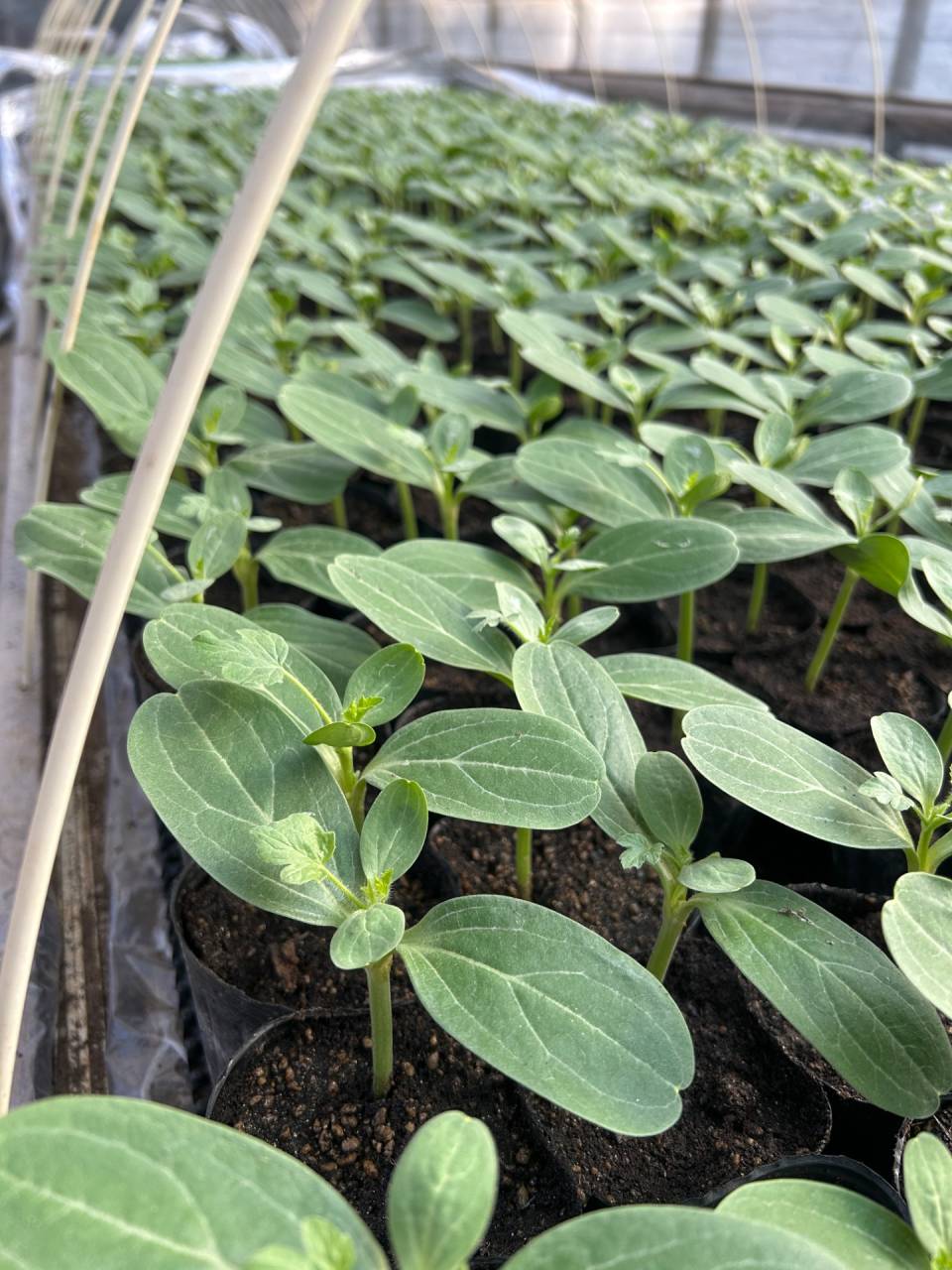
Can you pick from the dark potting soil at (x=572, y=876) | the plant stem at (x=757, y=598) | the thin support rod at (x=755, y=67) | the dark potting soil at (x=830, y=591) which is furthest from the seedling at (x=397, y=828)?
the thin support rod at (x=755, y=67)

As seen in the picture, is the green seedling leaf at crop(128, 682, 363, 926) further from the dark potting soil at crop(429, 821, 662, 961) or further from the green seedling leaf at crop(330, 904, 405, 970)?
the dark potting soil at crop(429, 821, 662, 961)

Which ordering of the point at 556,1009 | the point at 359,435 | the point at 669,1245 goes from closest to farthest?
the point at 669,1245 < the point at 556,1009 < the point at 359,435

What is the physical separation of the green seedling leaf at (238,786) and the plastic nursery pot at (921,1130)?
343 mm

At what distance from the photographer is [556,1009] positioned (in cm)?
48

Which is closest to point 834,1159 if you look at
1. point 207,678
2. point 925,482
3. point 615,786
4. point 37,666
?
point 615,786

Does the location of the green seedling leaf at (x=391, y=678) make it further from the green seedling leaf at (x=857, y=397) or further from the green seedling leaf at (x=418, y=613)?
the green seedling leaf at (x=857, y=397)

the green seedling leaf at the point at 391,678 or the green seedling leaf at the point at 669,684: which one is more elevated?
the green seedling leaf at the point at 391,678

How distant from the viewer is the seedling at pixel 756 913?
0.50 m

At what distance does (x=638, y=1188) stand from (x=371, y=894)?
0.26 meters

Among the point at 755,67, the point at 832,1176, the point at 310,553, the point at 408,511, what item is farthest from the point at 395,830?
the point at 755,67

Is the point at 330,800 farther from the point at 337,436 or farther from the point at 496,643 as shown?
the point at 337,436

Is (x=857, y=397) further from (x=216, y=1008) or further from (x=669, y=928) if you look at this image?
(x=216, y=1008)

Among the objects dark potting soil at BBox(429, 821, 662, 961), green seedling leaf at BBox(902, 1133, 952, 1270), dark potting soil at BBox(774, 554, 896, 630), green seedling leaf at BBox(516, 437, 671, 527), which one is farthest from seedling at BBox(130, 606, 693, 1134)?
dark potting soil at BBox(774, 554, 896, 630)

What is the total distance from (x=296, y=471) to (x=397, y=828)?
0.62m
